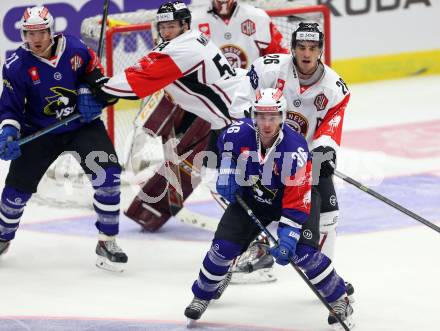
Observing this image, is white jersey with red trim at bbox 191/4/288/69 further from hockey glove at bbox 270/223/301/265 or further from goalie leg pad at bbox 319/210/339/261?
hockey glove at bbox 270/223/301/265

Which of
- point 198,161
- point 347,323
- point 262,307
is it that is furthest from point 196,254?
point 347,323

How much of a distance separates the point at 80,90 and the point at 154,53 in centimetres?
40

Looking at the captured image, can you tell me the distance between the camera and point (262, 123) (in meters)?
4.62

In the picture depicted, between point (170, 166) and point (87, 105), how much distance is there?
36.0 inches

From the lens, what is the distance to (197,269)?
18.7 feet

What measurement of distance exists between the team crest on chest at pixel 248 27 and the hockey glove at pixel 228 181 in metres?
2.06

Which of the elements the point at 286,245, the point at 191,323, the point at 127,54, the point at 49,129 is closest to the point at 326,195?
the point at 286,245

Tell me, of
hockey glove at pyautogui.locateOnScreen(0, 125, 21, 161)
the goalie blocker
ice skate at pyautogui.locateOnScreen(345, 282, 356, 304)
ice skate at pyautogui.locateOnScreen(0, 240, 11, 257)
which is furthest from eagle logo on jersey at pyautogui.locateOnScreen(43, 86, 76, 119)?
ice skate at pyautogui.locateOnScreen(345, 282, 356, 304)

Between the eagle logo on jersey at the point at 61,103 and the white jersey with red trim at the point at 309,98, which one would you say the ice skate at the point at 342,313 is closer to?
the white jersey with red trim at the point at 309,98

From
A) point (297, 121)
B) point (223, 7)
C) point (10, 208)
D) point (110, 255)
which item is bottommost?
point (110, 255)

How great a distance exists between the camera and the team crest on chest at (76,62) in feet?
18.3

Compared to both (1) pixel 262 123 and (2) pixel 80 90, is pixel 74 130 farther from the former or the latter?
(1) pixel 262 123

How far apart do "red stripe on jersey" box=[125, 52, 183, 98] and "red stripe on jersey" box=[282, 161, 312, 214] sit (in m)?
1.16

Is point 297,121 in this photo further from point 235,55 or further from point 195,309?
point 235,55
